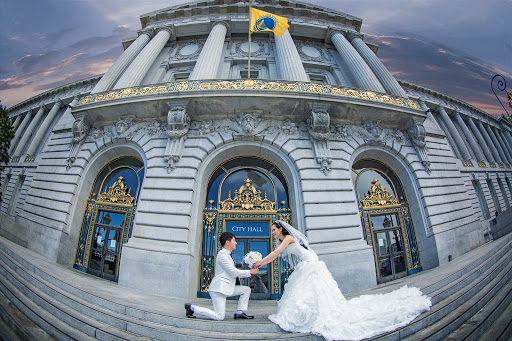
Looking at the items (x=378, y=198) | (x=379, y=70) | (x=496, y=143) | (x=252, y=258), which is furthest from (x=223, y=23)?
(x=496, y=143)

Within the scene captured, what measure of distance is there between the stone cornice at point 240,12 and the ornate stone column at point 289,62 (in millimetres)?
5589

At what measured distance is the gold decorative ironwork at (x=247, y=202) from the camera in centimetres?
914

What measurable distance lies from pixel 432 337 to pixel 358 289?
5.06 meters

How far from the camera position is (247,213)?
29.7 feet

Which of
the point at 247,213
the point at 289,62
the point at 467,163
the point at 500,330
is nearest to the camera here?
the point at 500,330

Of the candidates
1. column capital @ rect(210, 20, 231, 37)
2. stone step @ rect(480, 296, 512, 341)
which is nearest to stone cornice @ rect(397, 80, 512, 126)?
column capital @ rect(210, 20, 231, 37)

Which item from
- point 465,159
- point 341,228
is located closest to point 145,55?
point 341,228

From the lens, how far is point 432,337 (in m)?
2.72

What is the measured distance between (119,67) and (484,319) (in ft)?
68.1

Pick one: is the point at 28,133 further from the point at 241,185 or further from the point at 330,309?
the point at 330,309

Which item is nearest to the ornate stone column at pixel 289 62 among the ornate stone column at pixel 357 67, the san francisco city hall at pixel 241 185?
the san francisco city hall at pixel 241 185

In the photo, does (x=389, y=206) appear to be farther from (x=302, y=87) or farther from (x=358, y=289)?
(x=302, y=87)

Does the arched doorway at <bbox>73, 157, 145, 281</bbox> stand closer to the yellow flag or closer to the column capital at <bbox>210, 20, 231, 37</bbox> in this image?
the yellow flag

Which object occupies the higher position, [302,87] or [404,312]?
[302,87]
